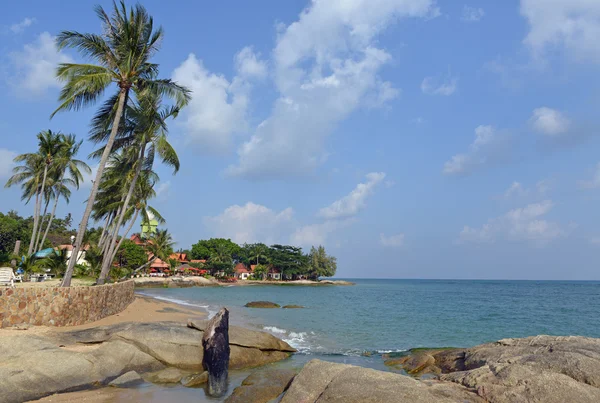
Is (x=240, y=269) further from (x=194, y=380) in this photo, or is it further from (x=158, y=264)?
(x=194, y=380)

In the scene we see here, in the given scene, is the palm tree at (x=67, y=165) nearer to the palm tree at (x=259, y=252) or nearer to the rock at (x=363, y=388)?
the rock at (x=363, y=388)

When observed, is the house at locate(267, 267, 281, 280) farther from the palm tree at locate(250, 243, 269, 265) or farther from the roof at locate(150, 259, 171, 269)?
the roof at locate(150, 259, 171, 269)

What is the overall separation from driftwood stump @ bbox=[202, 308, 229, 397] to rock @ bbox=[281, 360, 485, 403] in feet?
8.76

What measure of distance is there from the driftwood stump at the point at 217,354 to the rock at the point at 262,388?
632 millimetres

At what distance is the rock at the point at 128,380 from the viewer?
31.9ft

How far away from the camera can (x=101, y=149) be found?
29.8 meters

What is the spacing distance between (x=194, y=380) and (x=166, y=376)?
0.89 meters

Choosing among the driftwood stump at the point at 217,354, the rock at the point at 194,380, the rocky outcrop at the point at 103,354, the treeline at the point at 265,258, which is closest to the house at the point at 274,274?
the treeline at the point at 265,258

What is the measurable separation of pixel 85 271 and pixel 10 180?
12.6 m

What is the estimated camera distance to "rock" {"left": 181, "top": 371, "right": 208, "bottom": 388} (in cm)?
1016

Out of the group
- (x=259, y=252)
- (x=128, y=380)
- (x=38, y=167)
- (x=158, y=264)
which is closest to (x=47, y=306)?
(x=128, y=380)

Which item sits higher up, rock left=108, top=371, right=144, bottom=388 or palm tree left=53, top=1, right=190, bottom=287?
palm tree left=53, top=1, right=190, bottom=287

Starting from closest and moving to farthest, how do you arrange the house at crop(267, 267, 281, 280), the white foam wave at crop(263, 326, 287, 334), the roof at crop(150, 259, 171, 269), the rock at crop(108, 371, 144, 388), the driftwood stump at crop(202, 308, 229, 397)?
the rock at crop(108, 371, 144, 388) < the driftwood stump at crop(202, 308, 229, 397) < the white foam wave at crop(263, 326, 287, 334) < the roof at crop(150, 259, 171, 269) < the house at crop(267, 267, 281, 280)

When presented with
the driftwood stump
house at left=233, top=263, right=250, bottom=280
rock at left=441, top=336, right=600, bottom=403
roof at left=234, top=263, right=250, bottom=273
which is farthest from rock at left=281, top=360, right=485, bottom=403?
roof at left=234, top=263, right=250, bottom=273
